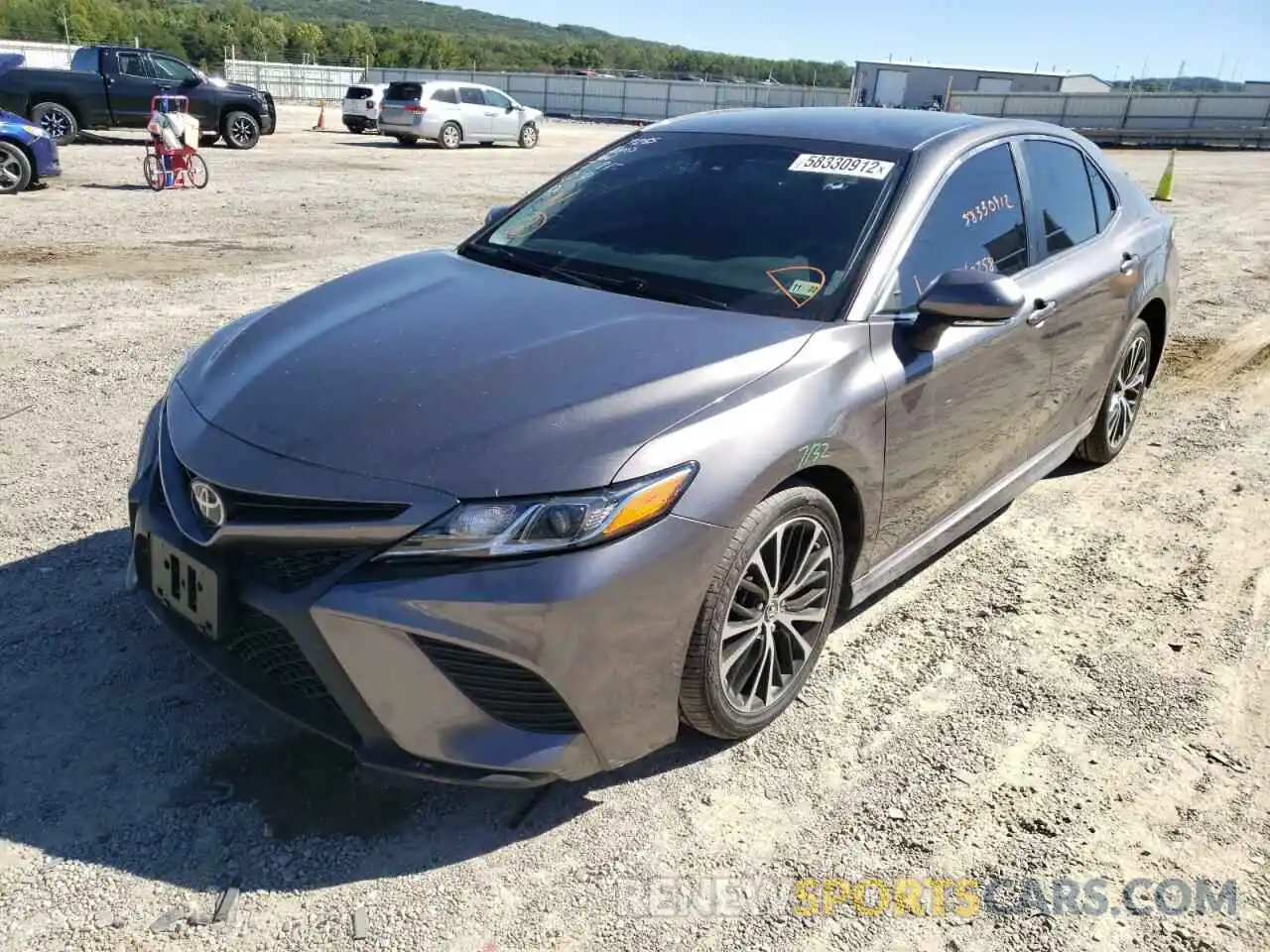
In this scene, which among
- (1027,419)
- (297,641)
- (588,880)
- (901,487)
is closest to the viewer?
(297,641)

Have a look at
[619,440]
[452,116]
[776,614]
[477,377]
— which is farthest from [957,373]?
[452,116]

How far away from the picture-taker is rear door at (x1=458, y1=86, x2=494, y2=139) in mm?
24281

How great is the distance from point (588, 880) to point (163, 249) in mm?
8850

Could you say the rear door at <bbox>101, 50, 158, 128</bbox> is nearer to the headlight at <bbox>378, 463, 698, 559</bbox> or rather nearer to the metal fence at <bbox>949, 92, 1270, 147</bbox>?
the headlight at <bbox>378, 463, 698, 559</bbox>

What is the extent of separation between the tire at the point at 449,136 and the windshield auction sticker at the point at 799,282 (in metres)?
22.5

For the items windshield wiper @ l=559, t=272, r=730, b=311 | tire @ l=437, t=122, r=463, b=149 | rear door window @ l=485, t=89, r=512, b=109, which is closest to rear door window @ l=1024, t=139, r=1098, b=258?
windshield wiper @ l=559, t=272, r=730, b=311

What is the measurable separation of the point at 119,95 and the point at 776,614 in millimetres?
19134

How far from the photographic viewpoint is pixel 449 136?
2414 cm

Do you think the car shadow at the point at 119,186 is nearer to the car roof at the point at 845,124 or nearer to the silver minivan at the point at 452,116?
the silver minivan at the point at 452,116

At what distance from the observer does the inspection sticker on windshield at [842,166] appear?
3387mm

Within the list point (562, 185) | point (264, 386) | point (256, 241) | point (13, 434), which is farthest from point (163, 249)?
point (264, 386)

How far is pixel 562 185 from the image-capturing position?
13.2 feet

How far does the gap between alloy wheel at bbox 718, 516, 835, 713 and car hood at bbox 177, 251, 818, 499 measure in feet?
1.58

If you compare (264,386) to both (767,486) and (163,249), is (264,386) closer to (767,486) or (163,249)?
(767,486)
